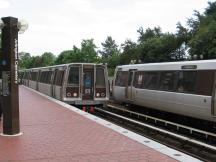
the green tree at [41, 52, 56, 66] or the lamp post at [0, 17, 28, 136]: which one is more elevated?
the green tree at [41, 52, 56, 66]

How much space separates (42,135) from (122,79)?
13.9m

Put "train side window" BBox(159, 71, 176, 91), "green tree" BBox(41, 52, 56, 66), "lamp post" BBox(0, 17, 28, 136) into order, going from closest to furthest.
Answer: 1. "lamp post" BBox(0, 17, 28, 136)
2. "train side window" BBox(159, 71, 176, 91)
3. "green tree" BBox(41, 52, 56, 66)

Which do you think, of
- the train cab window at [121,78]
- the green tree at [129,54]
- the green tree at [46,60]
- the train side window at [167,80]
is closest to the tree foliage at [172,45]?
the green tree at [129,54]

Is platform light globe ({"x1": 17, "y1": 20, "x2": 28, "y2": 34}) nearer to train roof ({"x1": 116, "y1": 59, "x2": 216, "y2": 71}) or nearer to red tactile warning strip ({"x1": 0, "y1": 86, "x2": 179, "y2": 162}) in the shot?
red tactile warning strip ({"x1": 0, "y1": 86, "x2": 179, "y2": 162})

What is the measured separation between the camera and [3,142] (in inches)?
422

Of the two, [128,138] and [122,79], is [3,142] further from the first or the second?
[122,79]

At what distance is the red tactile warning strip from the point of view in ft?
29.0

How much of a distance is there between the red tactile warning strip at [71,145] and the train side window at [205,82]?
3996 millimetres

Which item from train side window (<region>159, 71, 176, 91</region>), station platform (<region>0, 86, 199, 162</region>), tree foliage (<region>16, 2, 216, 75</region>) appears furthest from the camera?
tree foliage (<region>16, 2, 216, 75</region>)

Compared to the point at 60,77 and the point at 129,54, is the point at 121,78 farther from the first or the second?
the point at 129,54

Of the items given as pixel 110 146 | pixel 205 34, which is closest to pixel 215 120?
pixel 110 146

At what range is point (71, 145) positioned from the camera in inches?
401

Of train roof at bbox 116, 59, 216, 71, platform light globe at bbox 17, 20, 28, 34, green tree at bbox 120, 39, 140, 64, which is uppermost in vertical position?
green tree at bbox 120, 39, 140, 64

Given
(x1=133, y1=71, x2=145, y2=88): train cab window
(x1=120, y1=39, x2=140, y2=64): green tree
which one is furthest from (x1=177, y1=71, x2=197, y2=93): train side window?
(x1=120, y1=39, x2=140, y2=64): green tree
